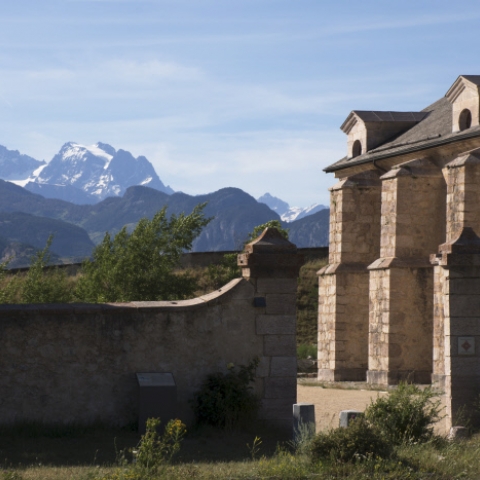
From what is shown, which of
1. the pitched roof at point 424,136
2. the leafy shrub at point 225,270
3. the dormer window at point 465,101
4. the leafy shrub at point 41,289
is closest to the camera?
the dormer window at point 465,101

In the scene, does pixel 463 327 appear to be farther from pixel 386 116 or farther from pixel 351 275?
pixel 386 116

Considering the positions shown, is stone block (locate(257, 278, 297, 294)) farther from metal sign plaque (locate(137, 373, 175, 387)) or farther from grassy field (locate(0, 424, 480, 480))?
grassy field (locate(0, 424, 480, 480))

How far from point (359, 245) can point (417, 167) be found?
13.0ft

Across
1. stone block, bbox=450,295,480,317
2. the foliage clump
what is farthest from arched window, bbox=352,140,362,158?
the foliage clump

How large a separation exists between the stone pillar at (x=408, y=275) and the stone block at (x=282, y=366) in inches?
503

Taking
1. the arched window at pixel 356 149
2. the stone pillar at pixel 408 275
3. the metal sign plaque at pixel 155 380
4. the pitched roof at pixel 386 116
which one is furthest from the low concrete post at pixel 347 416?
the arched window at pixel 356 149

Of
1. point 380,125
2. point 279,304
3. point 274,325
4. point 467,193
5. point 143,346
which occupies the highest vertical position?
point 380,125

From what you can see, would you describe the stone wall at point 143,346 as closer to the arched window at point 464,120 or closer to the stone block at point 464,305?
the stone block at point 464,305

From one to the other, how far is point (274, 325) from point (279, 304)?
1.01 feet

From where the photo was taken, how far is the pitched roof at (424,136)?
2641 centimetres

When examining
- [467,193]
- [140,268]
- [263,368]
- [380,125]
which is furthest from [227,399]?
[380,125]

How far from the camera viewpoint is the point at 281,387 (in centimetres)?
1432

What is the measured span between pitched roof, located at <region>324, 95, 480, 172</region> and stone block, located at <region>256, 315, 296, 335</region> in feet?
40.2

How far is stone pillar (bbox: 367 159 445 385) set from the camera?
1057 inches
